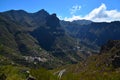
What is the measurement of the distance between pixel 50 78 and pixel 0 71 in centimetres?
7079

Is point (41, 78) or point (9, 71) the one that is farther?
point (41, 78)

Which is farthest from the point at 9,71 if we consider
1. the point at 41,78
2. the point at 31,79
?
the point at 41,78

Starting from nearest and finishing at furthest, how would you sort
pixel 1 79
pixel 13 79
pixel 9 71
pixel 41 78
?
pixel 1 79
pixel 13 79
pixel 9 71
pixel 41 78

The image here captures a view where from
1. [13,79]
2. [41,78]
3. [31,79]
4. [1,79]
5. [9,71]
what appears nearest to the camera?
[1,79]

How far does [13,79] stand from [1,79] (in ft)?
29.7

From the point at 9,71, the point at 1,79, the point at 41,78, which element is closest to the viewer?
the point at 1,79

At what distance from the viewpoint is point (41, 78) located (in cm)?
17000

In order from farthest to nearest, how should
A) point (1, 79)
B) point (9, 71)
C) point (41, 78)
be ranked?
point (41, 78) < point (9, 71) < point (1, 79)

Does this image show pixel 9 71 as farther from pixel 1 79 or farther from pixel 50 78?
pixel 50 78

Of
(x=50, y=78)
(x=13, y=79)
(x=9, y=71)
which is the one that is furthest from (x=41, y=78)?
(x=13, y=79)

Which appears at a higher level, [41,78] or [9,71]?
[9,71]

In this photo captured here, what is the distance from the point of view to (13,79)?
11431cm

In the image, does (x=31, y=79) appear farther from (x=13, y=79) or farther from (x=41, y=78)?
(x=41, y=78)

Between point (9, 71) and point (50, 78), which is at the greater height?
point (9, 71)
